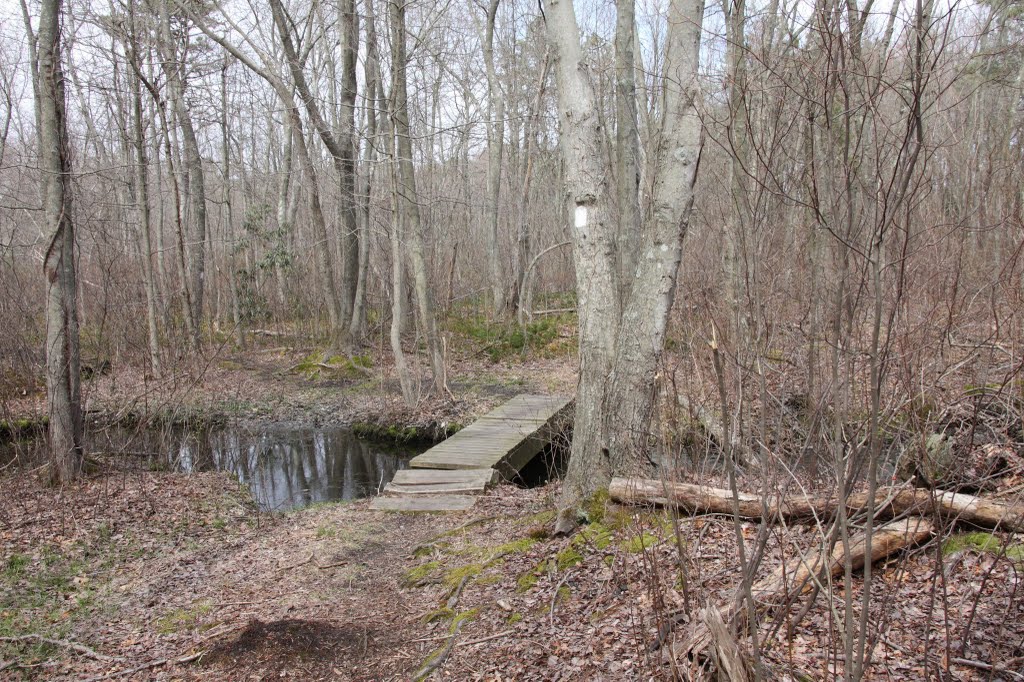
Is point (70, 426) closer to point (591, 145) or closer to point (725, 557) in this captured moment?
point (591, 145)

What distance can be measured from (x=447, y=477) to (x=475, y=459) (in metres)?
0.61

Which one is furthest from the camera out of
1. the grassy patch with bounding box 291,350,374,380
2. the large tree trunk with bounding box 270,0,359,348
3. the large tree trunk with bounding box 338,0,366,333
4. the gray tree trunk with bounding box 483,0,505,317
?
the gray tree trunk with bounding box 483,0,505,317

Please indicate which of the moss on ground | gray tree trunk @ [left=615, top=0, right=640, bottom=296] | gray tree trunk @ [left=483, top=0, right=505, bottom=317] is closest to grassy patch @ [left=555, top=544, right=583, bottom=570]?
the moss on ground

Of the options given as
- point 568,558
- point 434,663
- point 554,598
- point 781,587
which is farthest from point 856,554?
point 434,663

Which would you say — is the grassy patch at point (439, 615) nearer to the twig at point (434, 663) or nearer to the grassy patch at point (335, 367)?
the twig at point (434, 663)

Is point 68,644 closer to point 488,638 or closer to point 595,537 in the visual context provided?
point 488,638

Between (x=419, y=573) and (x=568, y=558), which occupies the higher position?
(x=568, y=558)

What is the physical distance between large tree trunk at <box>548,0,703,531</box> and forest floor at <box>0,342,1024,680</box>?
0.46m

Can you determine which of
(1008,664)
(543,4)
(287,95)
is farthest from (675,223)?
(287,95)

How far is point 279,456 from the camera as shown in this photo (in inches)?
416

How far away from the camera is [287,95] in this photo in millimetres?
10711

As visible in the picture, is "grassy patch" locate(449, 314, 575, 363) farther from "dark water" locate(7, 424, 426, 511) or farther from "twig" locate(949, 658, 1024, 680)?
"twig" locate(949, 658, 1024, 680)

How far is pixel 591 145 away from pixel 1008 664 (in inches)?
148

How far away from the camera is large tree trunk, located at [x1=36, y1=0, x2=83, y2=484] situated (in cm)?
666
